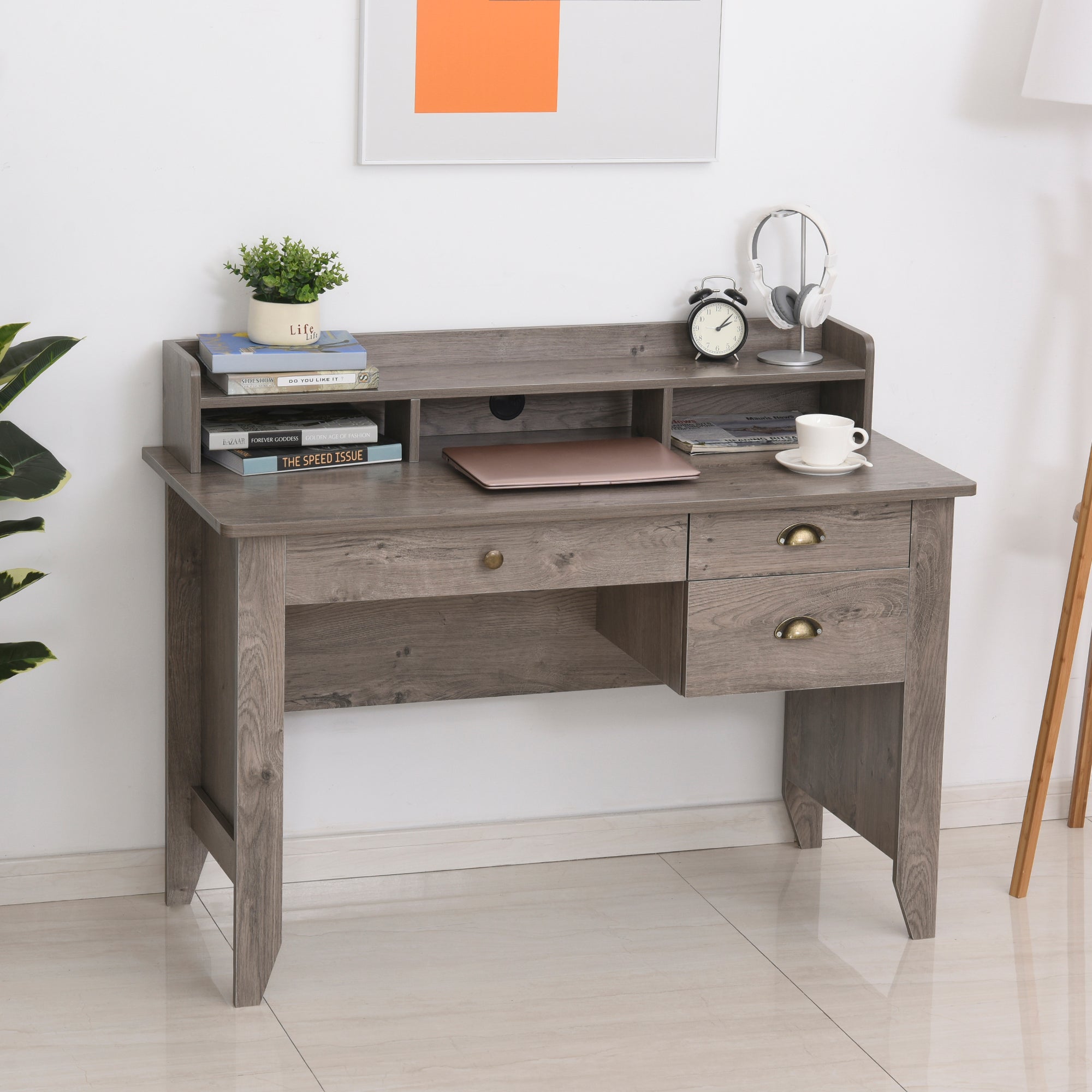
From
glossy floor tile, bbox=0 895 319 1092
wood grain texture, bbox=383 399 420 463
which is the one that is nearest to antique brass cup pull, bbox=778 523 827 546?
wood grain texture, bbox=383 399 420 463

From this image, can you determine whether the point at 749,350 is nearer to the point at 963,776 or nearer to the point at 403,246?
the point at 403,246

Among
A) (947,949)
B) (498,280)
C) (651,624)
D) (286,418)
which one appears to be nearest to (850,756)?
(947,949)

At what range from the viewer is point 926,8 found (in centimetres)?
293

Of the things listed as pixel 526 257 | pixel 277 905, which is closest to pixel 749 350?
pixel 526 257

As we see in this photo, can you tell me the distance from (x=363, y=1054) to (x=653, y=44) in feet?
5.73

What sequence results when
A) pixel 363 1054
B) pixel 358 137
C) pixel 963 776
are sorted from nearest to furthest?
pixel 363 1054
pixel 358 137
pixel 963 776

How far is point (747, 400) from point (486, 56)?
0.78 m

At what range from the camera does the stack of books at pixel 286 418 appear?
2541mm

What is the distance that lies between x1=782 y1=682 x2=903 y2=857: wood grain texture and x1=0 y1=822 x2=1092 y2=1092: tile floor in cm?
16

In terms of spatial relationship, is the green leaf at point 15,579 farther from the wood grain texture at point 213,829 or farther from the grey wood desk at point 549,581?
the wood grain texture at point 213,829

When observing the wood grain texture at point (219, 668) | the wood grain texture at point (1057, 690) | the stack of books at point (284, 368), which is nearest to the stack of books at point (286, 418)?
the stack of books at point (284, 368)

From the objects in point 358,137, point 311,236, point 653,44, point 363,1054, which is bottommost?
point 363,1054

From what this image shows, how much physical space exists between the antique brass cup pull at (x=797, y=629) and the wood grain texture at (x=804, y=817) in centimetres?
64

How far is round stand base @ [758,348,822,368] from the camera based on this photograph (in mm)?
2846
